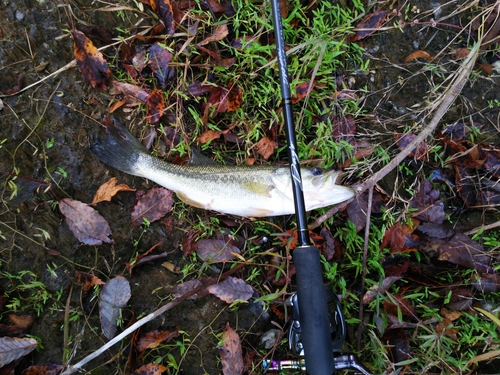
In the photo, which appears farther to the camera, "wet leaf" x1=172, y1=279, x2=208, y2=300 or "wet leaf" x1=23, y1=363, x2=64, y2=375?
"wet leaf" x1=172, y1=279, x2=208, y2=300

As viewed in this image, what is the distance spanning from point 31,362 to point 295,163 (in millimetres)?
2477

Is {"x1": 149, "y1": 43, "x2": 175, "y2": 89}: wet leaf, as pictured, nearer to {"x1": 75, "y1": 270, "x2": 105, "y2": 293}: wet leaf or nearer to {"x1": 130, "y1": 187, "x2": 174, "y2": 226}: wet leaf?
{"x1": 130, "y1": 187, "x2": 174, "y2": 226}: wet leaf

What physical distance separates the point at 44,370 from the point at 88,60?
95.0 inches

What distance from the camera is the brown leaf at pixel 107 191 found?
2.91 m

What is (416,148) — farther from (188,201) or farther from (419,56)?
(188,201)

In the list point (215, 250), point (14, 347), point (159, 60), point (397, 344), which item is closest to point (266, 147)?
point (215, 250)

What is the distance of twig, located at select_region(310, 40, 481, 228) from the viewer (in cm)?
288

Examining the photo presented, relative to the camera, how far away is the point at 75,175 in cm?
294

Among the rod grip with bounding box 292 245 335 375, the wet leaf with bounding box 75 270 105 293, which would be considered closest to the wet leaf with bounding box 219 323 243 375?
the rod grip with bounding box 292 245 335 375

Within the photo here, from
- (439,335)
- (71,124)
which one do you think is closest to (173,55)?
(71,124)

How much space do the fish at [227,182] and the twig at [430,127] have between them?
0.24 meters

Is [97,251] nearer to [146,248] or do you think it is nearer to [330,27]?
[146,248]

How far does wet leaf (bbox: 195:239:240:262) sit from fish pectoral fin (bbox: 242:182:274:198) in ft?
1.76

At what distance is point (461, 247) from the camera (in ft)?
9.46
